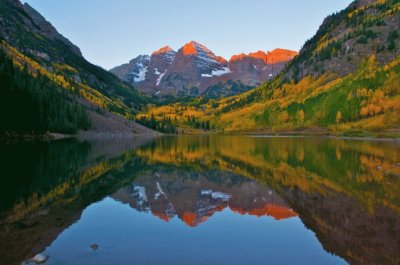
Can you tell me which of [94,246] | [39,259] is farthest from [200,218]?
[39,259]

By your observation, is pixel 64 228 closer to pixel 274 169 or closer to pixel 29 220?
pixel 29 220

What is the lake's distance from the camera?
1942 centimetres

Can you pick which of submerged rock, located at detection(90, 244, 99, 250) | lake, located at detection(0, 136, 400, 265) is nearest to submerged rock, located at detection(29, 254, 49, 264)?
lake, located at detection(0, 136, 400, 265)

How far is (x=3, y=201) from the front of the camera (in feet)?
99.5

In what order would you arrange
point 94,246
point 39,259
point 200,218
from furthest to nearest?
point 200,218 < point 94,246 < point 39,259

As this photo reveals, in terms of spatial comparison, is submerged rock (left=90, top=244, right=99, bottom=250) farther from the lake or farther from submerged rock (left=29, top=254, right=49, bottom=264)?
submerged rock (left=29, top=254, right=49, bottom=264)

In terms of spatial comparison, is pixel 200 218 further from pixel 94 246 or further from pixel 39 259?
pixel 39 259

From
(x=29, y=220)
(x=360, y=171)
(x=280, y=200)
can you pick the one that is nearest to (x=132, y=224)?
(x=29, y=220)

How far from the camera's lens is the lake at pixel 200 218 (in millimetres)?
19422

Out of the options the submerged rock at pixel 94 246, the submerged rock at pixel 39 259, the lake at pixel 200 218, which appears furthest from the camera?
the submerged rock at pixel 94 246

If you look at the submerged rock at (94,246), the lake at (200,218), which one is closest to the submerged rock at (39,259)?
the lake at (200,218)

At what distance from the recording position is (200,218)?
28406 millimetres

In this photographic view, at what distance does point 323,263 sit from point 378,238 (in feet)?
18.3

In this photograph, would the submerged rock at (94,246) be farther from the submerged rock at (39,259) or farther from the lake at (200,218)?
the submerged rock at (39,259)
